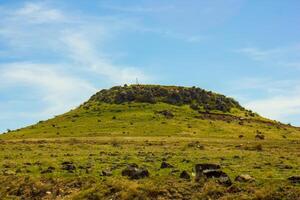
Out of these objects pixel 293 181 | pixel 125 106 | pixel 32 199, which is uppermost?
pixel 125 106

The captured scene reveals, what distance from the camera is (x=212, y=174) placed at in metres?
27.8

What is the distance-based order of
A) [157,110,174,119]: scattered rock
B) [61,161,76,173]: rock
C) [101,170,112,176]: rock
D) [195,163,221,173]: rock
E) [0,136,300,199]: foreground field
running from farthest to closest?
[157,110,174,119]: scattered rock < [61,161,76,173]: rock < [101,170,112,176]: rock < [195,163,221,173]: rock < [0,136,300,199]: foreground field

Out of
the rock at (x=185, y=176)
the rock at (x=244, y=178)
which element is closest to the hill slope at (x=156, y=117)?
the rock at (x=185, y=176)

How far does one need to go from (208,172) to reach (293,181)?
4794mm

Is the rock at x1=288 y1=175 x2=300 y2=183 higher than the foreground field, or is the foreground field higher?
the rock at x1=288 y1=175 x2=300 y2=183

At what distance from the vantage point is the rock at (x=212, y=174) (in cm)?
2613

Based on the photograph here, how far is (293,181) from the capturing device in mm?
26000

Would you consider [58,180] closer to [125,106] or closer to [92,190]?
[92,190]

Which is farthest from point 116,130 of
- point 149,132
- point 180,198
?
point 180,198

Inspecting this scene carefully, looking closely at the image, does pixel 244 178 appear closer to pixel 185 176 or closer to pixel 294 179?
pixel 294 179

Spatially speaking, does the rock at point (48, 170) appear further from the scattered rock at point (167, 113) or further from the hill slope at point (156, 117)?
the scattered rock at point (167, 113)

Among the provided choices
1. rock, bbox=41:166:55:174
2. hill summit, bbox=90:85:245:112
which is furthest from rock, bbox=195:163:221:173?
hill summit, bbox=90:85:245:112

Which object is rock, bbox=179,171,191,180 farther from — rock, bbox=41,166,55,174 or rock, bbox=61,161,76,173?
rock, bbox=41,166,55,174

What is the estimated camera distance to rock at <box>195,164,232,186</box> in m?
26.1
